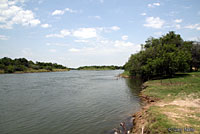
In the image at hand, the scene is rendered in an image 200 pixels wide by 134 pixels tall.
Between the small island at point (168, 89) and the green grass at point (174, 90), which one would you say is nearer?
the small island at point (168, 89)

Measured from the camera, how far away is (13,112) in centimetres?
1839

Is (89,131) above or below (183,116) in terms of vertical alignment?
below

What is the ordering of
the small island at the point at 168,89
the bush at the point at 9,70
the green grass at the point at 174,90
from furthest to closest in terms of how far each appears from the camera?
the bush at the point at 9,70, the green grass at the point at 174,90, the small island at the point at 168,89

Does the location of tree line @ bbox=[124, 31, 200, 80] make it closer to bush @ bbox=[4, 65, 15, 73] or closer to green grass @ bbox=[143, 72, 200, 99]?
green grass @ bbox=[143, 72, 200, 99]

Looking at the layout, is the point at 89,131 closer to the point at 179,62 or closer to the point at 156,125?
the point at 156,125

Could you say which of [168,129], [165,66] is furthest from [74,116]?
[165,66]

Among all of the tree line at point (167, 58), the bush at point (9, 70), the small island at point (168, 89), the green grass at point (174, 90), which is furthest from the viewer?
the bush at point (9, 70)

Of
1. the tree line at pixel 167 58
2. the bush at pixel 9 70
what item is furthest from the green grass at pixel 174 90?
the bush at pixel 9 70

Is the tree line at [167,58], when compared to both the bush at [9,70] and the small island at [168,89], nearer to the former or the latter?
the small island at [168,89]

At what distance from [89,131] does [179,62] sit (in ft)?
122

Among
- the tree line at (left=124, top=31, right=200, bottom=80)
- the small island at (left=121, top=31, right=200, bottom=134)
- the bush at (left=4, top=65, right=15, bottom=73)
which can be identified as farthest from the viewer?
the bush at (left=4, top=65, right=15, bottom=73)

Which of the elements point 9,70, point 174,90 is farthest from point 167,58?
point 9,70

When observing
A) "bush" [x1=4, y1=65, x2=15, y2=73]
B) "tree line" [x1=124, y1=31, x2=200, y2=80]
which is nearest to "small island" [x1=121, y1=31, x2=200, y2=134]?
"tree line" [x1=124, y1=31, x2=200, y2=80]

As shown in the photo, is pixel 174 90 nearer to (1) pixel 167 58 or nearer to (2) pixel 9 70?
(1) pixel 167 58
